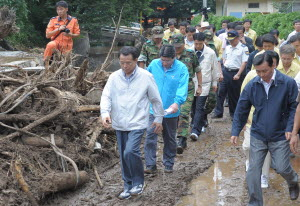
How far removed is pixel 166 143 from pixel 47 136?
5.88 feet

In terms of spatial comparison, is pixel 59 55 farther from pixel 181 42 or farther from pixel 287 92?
pixel 287 92

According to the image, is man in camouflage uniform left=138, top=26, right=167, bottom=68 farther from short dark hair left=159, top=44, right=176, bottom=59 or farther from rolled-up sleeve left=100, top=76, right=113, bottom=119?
rolled-up sleeve left=100, top=76, right=113, bottom=119

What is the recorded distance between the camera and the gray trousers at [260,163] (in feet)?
16.9

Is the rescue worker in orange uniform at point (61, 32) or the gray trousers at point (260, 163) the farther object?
the rescue worker in orange uniform at point (61, 32)

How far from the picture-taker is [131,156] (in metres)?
5.82

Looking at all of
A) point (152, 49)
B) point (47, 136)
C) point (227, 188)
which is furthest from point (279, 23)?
point (47, 136)

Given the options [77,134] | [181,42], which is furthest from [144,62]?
[77,134]

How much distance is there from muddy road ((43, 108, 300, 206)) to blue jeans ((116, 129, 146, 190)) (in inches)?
9.7

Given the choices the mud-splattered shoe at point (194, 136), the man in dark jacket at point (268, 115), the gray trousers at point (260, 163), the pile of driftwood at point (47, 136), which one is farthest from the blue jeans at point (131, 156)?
the mud-splattered shoe at point (194, 136)

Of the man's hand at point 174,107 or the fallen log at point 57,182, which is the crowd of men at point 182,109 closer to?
the man's hand at point 174,107

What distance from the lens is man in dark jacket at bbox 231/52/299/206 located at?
5051mm

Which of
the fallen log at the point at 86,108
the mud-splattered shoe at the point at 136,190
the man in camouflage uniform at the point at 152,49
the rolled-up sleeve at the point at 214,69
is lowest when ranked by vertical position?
the mud-splattered shoe at the point at 136,190

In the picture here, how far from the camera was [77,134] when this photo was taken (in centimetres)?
774

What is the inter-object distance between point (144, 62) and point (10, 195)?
376 cm
